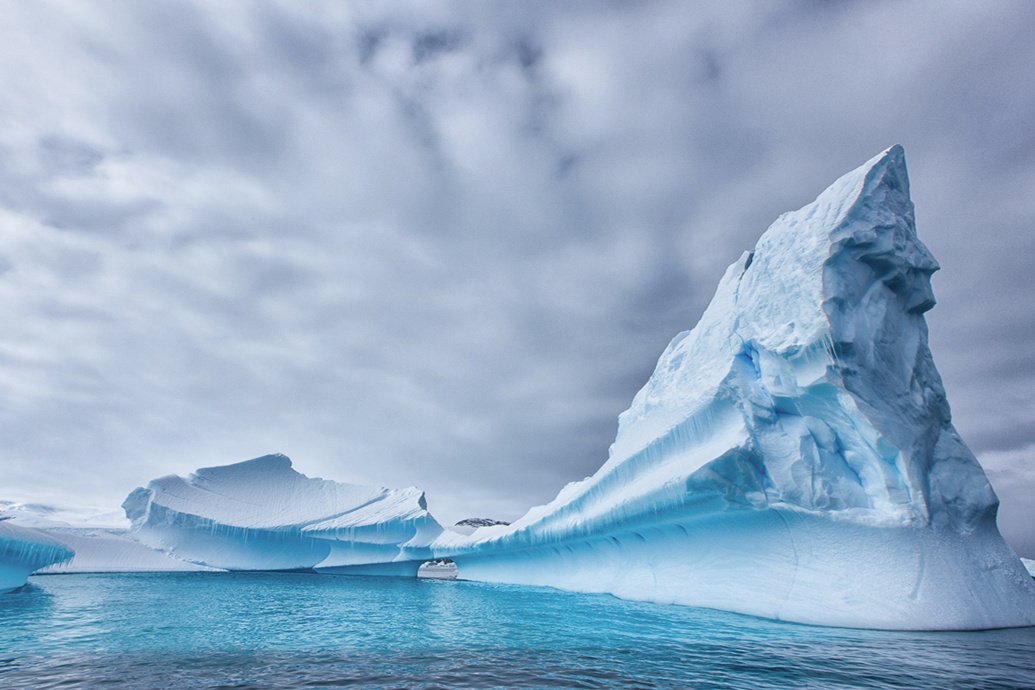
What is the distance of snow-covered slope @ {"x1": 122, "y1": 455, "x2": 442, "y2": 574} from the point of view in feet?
71.1

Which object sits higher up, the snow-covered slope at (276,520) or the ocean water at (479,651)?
the snow-covered slope at (276,520)

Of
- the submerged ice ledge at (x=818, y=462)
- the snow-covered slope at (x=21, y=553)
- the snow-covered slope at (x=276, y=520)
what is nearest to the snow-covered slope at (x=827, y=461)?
the submerged ice ledge at (x=818, y=462)

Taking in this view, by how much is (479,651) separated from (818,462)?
6.06 m

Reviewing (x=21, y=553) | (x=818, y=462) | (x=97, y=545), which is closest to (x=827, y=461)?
(x=818, y=462)

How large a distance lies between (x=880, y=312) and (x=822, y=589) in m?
4.82

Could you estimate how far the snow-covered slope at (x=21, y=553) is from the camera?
456 inches

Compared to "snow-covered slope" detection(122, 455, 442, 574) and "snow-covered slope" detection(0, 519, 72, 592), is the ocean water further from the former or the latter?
"snow-covered slope" detection(122, 455, 442, 574)

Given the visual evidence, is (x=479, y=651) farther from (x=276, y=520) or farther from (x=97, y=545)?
(x=97, y=545)

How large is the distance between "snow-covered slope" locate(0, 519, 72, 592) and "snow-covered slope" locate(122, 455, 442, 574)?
26.5 ft

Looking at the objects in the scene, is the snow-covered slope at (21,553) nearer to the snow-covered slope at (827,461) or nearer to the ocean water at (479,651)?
the ocean water at (479,651)

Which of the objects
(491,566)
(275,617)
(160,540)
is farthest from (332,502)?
(275,617)

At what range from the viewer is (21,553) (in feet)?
39.8

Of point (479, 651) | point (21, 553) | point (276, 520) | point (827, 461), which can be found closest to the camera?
point (479, 651)

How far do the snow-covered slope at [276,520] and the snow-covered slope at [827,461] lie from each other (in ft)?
45.5
